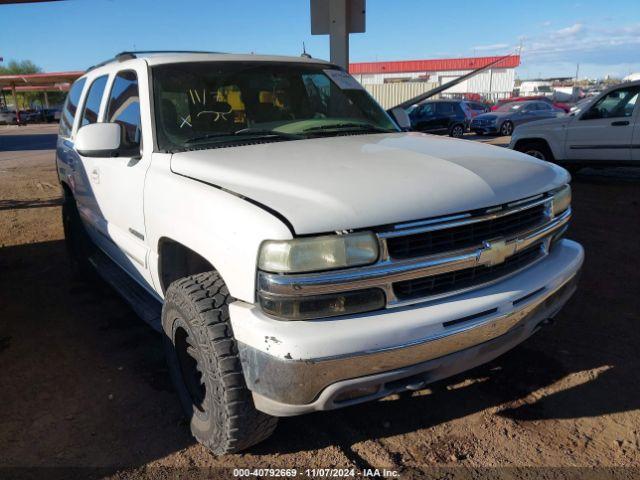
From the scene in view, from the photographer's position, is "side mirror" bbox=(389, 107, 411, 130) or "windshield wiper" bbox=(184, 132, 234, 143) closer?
"windshield wiper" bbox=(184, 132, 234, 143)

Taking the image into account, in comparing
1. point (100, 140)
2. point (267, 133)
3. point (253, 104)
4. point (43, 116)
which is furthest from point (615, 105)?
point (43, 116)

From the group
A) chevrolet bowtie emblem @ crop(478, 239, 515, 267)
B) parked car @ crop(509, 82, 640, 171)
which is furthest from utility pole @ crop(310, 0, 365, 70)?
chevrolet bowtie emblem @ crop(478, 239, 515, 267)

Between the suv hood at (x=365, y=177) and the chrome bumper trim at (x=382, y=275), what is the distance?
17 centimetres

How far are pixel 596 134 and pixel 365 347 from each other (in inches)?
350

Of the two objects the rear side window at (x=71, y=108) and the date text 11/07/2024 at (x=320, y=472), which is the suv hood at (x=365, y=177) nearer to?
the date text 11/07/2024 at (x=320, y=472)

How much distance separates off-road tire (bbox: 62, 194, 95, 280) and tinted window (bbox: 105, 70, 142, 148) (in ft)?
4.48

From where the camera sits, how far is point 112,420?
2.85 m

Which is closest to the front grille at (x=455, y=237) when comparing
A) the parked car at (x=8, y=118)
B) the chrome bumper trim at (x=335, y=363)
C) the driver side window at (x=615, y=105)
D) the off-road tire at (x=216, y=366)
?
the chrome bumper trim at (x=335, y=363)

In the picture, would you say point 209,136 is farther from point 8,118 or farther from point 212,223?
point 8,118

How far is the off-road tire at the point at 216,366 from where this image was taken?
7.15 feet

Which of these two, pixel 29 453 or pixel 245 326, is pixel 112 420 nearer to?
pixel 29 453

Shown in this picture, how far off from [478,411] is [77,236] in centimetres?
380

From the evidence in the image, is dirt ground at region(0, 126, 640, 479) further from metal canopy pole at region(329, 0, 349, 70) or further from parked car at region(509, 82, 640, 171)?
metal canopy pole at region(329, 0, 349, 70)

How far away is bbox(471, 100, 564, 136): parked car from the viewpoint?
20312 millimetres
